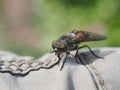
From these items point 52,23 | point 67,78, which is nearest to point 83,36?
point 67,78

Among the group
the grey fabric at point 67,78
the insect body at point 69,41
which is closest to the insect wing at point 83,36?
the insect body at point 69,41

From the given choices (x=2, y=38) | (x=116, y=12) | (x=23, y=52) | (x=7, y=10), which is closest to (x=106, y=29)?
(x=116, y=12)

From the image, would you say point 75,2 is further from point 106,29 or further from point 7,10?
point 7,10

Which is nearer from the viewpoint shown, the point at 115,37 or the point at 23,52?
the point at 115,37

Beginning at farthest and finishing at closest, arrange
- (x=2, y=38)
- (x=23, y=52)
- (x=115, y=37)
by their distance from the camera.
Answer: (x=2, y=38), (x=23, y=52), (x=115, y=37)

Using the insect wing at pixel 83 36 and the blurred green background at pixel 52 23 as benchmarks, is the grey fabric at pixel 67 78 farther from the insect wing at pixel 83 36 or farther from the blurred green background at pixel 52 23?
the blurred green background at pixel 52 23

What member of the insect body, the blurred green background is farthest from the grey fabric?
the blurred green background

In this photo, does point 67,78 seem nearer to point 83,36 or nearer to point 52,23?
point 83,36
